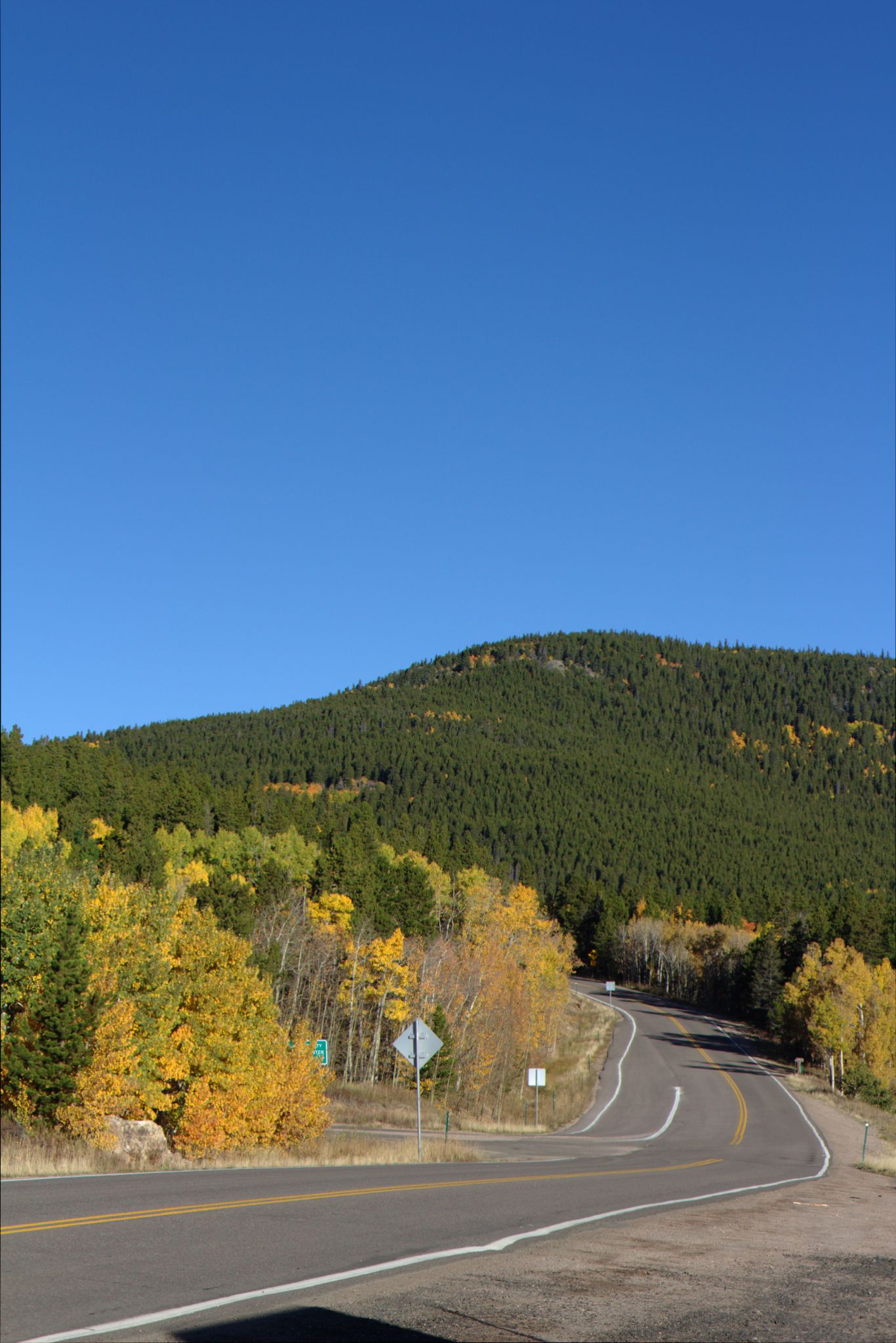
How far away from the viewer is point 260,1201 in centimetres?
1567

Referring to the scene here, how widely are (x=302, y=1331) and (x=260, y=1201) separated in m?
7.94

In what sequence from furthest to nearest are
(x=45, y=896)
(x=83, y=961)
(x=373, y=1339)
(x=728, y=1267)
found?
(x=45, y=896)
(x=83, y=961)
(x=728, y=1267)
(x=373, y=1339)

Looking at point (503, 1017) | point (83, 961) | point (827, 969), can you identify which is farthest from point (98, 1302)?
point (827, 969)

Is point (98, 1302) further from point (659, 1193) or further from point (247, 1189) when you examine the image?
point (659, 1193)

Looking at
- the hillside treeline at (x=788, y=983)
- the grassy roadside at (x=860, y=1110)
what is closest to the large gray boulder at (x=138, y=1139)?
the grassy roadside at (x=860, y=1110)

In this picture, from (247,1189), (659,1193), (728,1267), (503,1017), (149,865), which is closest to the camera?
(728,1267)

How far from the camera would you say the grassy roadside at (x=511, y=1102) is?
49.8 m

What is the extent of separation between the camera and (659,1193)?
21.1 metres

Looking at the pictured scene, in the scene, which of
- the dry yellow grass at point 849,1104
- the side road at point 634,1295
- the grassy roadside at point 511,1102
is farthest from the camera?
the dry yellow grass at point 849,1104

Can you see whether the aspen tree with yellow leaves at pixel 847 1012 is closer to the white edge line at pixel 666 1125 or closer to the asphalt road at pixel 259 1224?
the white edge line at pixel 666 1125

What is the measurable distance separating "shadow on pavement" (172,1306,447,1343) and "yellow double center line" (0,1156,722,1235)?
4616 mm

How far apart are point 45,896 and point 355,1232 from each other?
1371 inches

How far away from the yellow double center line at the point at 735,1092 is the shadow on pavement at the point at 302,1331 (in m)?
42.3

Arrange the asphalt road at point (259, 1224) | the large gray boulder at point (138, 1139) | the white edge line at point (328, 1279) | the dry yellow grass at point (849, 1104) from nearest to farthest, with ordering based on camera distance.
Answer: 1. the white edge line at point (328, 1279)
2. the asphalt road at point (259, 1224)
3. the large gray boulder at point (138, 1139)
4. the dry yellow grass at point (849, 1104)
